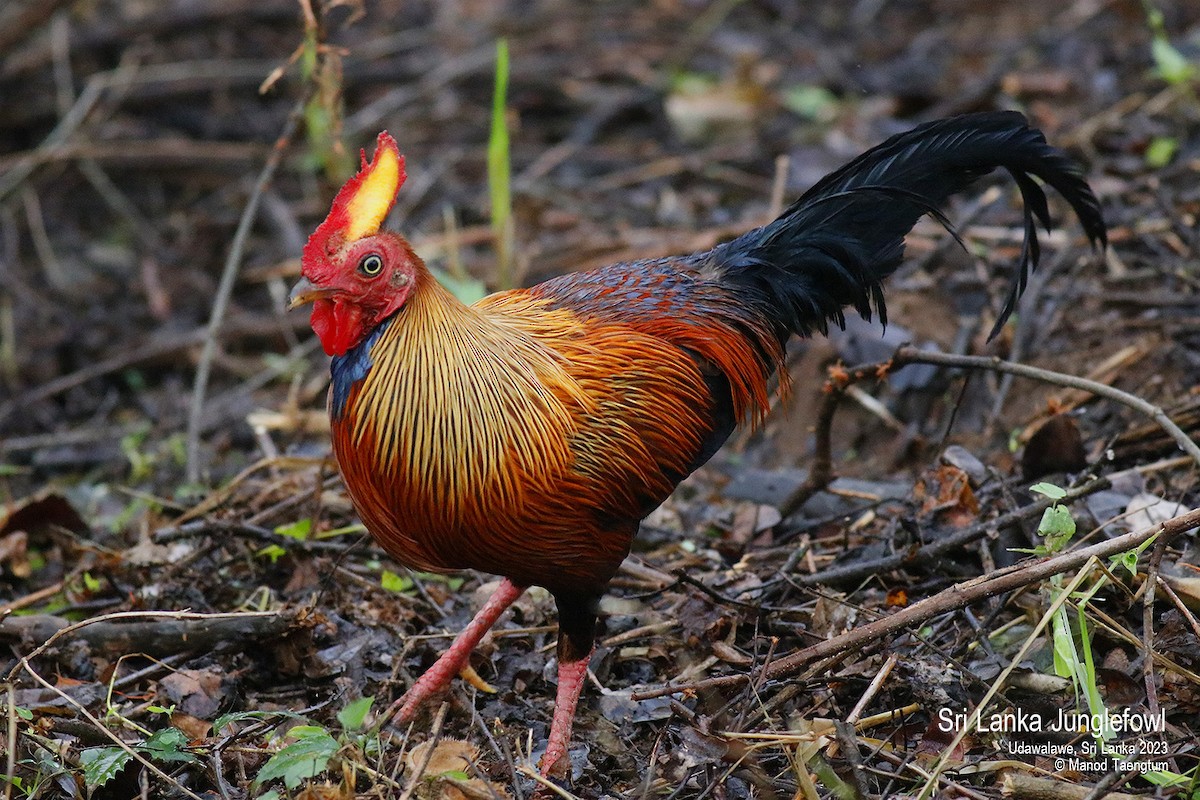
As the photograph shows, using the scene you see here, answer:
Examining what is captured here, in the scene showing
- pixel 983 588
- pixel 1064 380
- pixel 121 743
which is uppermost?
pixel 1064 380

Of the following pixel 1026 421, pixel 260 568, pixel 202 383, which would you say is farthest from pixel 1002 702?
pixel 202 383

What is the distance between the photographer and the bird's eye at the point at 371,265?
12.1ft

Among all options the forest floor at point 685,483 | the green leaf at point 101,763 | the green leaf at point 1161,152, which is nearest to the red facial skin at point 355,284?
the forest floor at point 685,483

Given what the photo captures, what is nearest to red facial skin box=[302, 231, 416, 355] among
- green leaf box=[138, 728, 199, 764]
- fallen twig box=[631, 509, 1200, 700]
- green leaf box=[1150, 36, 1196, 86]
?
green leaf box=[138, 728, 199, 764]

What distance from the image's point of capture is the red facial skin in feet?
12.0

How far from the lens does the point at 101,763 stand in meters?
3.60

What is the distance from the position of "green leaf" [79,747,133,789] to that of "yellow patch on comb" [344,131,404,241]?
1742 mm

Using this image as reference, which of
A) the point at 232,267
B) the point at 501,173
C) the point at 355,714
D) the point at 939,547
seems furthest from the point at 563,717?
the point at 232,267

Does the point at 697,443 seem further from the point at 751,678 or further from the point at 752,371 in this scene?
the point at 751,678

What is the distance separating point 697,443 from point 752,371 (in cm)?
37

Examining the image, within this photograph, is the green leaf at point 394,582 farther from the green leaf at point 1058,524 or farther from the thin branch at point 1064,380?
the green leaf at point 1058,524

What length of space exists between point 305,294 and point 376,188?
1.35ft

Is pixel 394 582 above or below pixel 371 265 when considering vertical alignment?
below

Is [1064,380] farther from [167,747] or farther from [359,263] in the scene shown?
[167,747]
